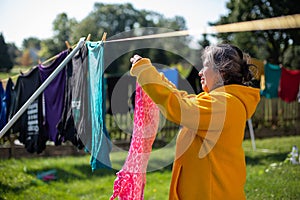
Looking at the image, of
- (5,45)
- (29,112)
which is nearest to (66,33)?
(5,45)

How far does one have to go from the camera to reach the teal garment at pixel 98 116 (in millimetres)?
2928

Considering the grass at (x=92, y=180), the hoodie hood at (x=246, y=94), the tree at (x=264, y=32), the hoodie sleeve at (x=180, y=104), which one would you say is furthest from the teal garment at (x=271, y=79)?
the hoodie sleeve at (x=180, y=104)

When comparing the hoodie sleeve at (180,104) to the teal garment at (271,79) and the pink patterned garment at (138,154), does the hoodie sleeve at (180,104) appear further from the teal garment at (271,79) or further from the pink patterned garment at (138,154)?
the teal garment at (271,79)

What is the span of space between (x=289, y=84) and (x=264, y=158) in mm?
2378

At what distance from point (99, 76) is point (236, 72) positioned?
129 centimetres

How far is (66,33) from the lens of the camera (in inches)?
448

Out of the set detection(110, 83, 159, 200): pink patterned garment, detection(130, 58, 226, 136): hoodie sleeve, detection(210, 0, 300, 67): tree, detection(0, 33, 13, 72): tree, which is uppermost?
detection(210, 0, 300, 67): tree

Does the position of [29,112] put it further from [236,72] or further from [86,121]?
[236,72]

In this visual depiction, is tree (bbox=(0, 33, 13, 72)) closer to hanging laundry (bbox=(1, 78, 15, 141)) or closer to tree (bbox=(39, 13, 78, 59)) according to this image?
hanging laundry (bbox=(1, 78, 15, 141))

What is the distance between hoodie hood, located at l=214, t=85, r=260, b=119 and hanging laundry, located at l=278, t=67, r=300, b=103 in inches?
263

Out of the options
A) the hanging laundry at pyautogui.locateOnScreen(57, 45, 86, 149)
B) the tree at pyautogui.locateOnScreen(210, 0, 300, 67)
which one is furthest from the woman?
the tree at pyautogui.locateOnScreen(210, 0, 300, 67)

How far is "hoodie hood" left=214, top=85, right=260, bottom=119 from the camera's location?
2012mm

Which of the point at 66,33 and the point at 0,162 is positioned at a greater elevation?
the point at 66,33

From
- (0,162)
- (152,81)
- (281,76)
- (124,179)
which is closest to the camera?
(152,81)
